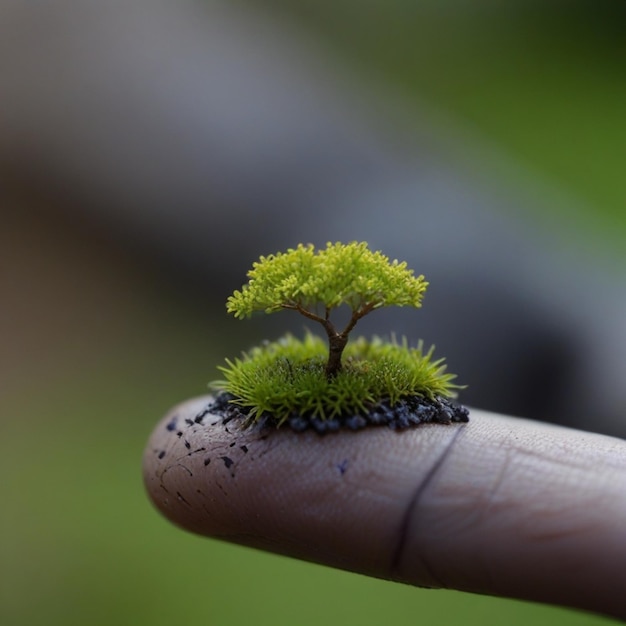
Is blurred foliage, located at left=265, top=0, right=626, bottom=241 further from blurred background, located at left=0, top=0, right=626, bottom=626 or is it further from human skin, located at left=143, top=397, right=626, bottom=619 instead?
human skin, located at left=143, top=397, right=626, bottom=619

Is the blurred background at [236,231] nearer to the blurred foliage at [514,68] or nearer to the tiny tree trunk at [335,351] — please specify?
the blurred foliage at [514,68]

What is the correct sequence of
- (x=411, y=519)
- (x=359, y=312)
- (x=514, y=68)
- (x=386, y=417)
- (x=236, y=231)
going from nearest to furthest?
(x=411, y=519), (x=386, y=417), (x=359, y=312), (x=236, y=231), (x=514, y=68)

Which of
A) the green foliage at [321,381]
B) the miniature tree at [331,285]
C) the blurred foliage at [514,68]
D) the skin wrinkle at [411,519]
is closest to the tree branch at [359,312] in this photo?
the miniature tree at [331,285]

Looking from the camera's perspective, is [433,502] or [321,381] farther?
[321,381]

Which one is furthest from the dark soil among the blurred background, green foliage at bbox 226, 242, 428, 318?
the blurred background

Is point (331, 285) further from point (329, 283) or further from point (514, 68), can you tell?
point (514, 68)

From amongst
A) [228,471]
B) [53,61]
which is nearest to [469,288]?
[228,471]

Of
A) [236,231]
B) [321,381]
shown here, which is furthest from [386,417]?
[236,231]
